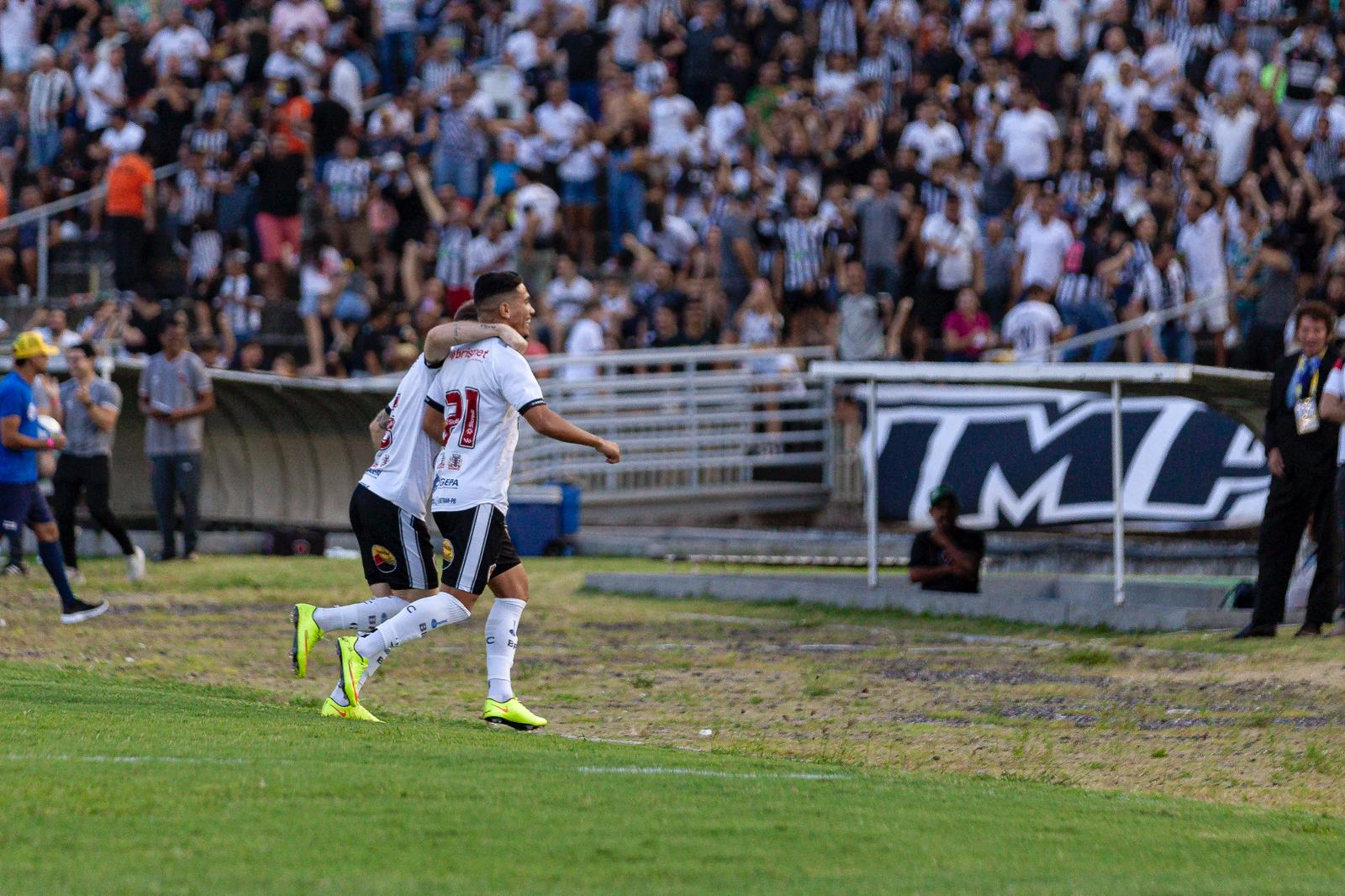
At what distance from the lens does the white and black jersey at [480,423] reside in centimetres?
898

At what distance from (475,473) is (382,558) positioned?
89 centimetres

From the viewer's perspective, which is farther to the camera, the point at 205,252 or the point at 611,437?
the point at 205,252

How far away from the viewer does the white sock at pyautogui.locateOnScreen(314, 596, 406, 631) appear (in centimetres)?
938

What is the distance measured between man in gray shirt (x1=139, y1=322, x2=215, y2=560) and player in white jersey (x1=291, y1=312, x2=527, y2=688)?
10.8 metres

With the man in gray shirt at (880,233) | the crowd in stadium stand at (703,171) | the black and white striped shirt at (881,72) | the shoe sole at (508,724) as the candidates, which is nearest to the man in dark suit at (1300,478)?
the crowd in stadium stand at (703,171)

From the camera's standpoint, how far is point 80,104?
3023 cm

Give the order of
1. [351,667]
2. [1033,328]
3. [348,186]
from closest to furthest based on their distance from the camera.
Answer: [351,667] → [1033,328] → [348,186]

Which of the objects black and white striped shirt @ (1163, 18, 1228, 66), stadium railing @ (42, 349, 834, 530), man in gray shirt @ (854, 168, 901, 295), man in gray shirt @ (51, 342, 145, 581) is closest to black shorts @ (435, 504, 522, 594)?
man in gray shirt @ (51, 342, 145, 581)

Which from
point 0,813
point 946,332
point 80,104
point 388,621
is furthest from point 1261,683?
point 80,104

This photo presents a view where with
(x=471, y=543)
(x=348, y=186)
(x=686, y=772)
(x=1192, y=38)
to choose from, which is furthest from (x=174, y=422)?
(x=686, y=772)

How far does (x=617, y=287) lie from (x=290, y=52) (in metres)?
7.06

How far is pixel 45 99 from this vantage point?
2984cm

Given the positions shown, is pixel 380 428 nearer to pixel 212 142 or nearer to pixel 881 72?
pixel 881 72

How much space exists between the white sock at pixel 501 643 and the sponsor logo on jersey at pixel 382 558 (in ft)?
1.90
